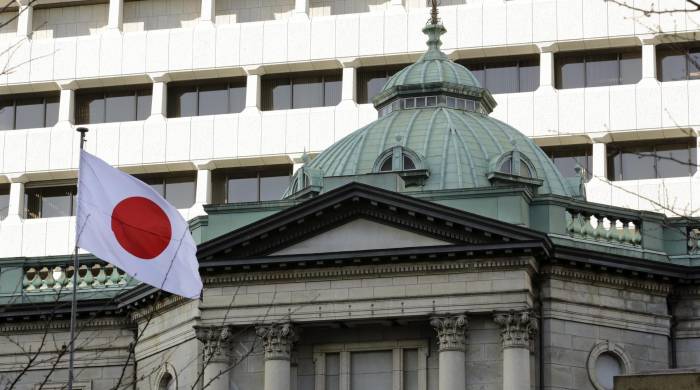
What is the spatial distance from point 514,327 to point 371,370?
4.11 metres

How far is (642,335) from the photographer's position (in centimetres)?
5581

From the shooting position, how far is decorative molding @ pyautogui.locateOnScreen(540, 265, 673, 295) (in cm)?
5475

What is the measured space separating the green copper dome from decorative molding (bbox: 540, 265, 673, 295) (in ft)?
9.14

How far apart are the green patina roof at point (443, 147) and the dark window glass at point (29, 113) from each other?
2724 cm

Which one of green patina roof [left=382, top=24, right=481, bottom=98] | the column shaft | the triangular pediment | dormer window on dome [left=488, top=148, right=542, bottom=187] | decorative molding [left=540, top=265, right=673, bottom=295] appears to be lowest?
the column shaft

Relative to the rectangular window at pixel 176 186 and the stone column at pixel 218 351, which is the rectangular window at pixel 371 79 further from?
the stone column at pixel 218 351

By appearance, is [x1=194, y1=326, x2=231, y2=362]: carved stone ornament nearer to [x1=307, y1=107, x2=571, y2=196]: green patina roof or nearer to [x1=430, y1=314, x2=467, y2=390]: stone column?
[x1=430, y1=314, x2=467, y2=390]: stone column

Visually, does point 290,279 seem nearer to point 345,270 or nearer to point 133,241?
point 345,270

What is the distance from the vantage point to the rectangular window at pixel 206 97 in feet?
274

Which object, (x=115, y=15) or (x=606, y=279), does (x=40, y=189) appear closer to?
(x=115, y=15)

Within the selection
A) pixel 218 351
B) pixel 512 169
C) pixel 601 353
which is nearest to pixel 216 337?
pixel 218 351

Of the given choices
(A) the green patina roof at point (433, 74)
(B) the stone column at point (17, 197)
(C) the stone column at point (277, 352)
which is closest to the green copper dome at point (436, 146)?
(A) the green patina roof at point (433, 74)

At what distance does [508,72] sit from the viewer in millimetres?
80500

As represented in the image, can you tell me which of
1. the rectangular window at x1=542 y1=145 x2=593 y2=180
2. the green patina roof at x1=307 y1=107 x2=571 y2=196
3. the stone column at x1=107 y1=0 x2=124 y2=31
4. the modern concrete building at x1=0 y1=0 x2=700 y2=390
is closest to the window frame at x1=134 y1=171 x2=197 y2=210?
the modern concrete building at x1=0 y1=0 x2=700 y2=390
